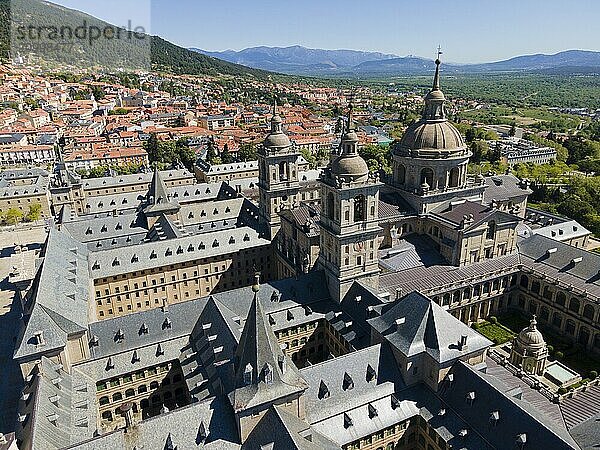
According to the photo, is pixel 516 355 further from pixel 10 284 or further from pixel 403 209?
pixel 10 284

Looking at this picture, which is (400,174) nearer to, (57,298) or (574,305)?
(574,305)

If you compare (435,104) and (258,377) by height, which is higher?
(435,104)

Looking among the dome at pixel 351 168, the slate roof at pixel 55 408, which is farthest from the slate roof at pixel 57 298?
the dome at pixel 351 168

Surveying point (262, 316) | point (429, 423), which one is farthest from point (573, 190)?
point (262, 316)

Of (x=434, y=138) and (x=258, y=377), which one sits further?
(x=434, y=138)

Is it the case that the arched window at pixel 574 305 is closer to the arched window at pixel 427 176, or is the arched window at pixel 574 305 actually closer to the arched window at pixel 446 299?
the arched window at pixel 446 299

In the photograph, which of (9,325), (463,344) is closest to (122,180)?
(9,325)

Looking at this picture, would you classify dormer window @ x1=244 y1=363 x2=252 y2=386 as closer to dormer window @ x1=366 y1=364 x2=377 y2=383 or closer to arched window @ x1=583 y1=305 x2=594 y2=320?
dormer window @ x1=366 y1=364 x2=377 y2=383
